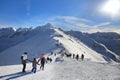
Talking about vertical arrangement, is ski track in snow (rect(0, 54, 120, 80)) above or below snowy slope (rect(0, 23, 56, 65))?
below

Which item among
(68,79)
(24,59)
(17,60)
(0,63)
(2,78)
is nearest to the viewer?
(2,78)

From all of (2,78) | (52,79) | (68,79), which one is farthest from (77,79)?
(2,78)

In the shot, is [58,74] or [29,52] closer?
[58,74]

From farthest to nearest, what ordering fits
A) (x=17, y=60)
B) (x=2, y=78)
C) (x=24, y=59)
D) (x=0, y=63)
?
(x=0, y=63)
(x=17, y=60)
(x=24, y=59)
(x=2, y=78)

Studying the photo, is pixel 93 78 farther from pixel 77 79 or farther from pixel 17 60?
pixel 17 60

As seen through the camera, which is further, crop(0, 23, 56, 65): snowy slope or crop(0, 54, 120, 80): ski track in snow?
crop(0, 23, 56, 65): snowy slope

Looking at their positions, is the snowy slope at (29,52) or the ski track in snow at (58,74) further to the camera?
the snowy slope at (29,52)

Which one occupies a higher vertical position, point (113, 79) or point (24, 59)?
point (24, 59)

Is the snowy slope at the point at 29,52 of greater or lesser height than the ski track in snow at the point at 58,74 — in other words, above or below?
above

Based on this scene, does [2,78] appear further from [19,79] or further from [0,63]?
[0,63]

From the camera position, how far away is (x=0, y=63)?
452 ft

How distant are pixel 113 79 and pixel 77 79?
397 cm

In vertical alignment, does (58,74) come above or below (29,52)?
below

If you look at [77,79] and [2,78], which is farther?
[77,79]
